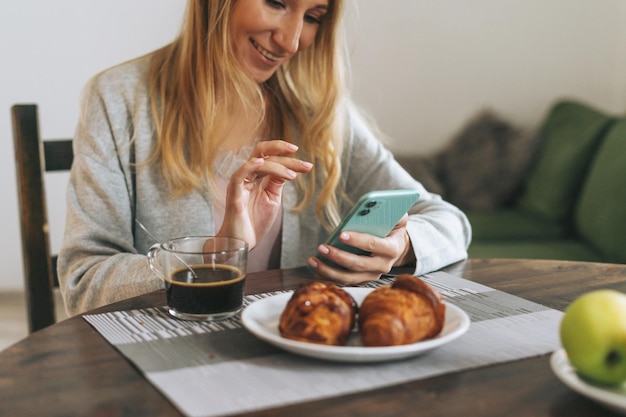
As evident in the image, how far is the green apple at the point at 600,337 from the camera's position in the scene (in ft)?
2.37

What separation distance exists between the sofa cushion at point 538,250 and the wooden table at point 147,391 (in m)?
2.08

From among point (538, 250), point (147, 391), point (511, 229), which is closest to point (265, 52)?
point (147, 391)

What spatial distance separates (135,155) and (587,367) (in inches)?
41.9

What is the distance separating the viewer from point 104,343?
94cm

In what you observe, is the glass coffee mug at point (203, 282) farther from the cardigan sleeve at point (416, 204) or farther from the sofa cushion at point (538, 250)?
the sofa cushion at point (538, 250)

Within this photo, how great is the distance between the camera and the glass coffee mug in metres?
1.02

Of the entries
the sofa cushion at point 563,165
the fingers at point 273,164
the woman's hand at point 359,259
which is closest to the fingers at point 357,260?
the woman's hand at point 359,259

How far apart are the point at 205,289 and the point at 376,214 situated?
0.33 metres

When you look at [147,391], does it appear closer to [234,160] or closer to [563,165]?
[234,160]

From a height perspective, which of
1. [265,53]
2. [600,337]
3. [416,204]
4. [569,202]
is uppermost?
[265,53]

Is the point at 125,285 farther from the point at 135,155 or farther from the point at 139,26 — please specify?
the point at 139,26

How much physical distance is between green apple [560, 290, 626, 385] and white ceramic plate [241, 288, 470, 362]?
0.15 metres

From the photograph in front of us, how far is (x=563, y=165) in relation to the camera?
3.27 meters

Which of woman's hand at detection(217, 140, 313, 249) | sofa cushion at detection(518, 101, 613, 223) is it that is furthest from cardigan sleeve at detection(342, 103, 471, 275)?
sofa cushion at detection(518, 101, 613, 223)
